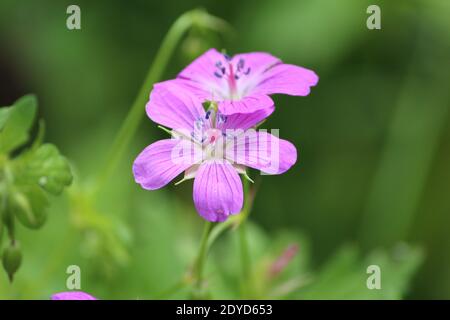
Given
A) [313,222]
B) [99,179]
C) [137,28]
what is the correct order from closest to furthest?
[99,179] < [313,222] < [137,28]

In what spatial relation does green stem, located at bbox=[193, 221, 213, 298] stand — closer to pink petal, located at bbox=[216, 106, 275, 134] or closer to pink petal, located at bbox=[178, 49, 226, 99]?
pink petal, located at bbox=[216, 106, 275, 134]

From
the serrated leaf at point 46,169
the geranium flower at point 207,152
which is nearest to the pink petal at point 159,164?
the geranium flower at point 207,152

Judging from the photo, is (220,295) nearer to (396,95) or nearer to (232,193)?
(232,193)

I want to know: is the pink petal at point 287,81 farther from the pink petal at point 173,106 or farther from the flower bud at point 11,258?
the flower bud at point 11,258
